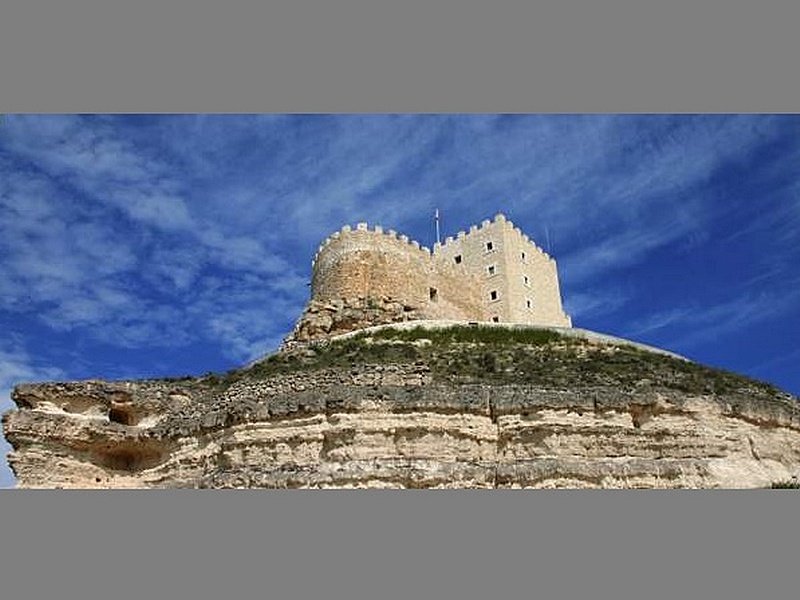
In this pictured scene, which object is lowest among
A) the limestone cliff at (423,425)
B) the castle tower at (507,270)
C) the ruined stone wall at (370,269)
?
the limestone cliff at (423,425)

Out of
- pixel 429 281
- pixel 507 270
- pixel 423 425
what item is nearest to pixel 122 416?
pixel 423 425

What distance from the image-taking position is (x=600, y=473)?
14.5m

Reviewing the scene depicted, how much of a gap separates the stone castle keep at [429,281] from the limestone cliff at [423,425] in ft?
30.3

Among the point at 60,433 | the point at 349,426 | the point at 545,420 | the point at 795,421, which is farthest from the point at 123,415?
the point at 795,421

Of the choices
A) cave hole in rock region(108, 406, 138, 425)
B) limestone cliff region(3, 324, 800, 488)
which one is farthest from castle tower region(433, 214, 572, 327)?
cave hole in rock region(108, 406, 138, 425)

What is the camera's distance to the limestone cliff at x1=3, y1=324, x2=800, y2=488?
14.7m

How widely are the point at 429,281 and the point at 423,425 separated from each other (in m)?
16.7

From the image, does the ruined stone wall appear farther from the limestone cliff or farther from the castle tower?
the limestone cliff

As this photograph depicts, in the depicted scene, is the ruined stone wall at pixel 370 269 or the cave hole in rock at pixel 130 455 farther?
the ruined stone wall at pixel 370 269

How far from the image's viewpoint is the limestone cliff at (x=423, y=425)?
14719mm

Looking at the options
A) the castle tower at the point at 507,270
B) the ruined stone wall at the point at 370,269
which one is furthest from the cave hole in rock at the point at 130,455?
the castle tower at the point at 507,270

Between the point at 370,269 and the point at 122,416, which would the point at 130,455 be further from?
the point at 370,269

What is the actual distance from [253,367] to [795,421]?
521 inches

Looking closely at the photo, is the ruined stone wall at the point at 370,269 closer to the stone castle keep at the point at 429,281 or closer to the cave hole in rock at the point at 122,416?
the stone castle keep at the point at 429,281
